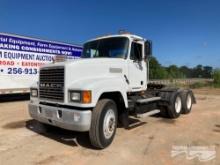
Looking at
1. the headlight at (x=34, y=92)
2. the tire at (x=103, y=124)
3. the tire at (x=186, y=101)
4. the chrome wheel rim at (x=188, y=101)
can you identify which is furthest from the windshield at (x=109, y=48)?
the chrome wheel rim at (x=188, y=101)

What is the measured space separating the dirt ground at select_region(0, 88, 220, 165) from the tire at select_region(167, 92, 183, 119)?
0.60 meters

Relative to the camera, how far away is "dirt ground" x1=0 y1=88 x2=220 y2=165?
4582 millimetres

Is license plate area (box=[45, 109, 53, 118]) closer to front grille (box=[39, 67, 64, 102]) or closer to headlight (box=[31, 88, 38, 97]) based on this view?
front grille (box=[39, 67, 64, 102])

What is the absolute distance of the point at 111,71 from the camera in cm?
594

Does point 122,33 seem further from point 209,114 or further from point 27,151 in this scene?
point 209,114

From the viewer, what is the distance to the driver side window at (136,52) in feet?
21.9

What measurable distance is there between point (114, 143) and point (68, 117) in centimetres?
145

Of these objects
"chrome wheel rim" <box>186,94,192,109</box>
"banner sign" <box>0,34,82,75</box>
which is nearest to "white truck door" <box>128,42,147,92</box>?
"chrome wheel rim" <box>186,94,192,109</box>

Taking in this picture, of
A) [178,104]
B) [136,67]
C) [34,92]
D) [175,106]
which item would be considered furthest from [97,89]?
[178,104]

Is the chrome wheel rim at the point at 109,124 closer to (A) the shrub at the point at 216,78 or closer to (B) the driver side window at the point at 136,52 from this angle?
(B) the driver side window at the point at 136,52

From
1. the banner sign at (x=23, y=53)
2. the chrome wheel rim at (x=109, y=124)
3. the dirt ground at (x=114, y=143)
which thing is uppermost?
the banner sign at (x=23, y=53)

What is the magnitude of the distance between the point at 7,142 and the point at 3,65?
7.45 metres

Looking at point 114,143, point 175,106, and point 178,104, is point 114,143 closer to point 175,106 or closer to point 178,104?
point 175,106

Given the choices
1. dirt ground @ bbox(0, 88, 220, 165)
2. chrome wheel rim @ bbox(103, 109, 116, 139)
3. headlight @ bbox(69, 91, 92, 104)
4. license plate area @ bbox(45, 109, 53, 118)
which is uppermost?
headlight @ bbox(69, 91, 92, 104)
